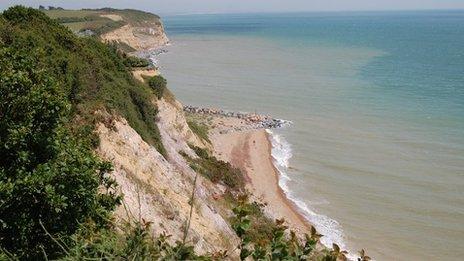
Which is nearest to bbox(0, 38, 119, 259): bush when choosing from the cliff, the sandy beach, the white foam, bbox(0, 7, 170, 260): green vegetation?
bbox(0, 7, 170, 260): green vegetation

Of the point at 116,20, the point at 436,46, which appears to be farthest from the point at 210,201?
the point at 116,20

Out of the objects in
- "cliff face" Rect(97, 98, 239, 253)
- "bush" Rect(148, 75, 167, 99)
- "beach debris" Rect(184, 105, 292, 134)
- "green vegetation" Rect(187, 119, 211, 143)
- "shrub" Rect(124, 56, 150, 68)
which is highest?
"shrub" Rect(124, 56, 150, 68)

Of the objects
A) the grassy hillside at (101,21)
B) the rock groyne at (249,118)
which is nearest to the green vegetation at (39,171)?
the rock groyne at (249,118)

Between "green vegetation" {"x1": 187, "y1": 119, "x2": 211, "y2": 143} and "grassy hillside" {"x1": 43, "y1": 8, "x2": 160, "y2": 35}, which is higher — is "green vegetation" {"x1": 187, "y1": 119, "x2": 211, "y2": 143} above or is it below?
below

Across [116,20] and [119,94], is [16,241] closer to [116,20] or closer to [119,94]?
[119,94]

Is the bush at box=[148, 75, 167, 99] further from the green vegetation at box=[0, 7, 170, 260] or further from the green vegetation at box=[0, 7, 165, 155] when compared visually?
the green vegetation at box=[0, 7, 170, 260]

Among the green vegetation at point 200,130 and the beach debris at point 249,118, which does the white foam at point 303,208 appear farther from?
the green vegetation at point 200,130
